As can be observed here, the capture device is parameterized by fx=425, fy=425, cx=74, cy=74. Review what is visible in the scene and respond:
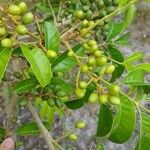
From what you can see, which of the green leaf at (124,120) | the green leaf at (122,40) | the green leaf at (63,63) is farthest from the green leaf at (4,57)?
the green leaf at (122,40)

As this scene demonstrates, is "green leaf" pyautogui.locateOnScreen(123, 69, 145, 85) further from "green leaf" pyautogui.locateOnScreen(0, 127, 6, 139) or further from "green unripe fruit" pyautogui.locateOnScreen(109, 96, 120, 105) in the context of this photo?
"green leaf" pyautogui.locateOnScreen(0, 127, 6, 139)

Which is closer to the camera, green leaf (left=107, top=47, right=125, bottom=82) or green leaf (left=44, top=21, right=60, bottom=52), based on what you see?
green leaf (left=44, top=21, right=60, bottom=52)

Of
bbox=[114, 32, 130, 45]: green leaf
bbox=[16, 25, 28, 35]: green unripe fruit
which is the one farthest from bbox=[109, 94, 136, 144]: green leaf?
bbox=[114, 32, 130, 45]: green leaf

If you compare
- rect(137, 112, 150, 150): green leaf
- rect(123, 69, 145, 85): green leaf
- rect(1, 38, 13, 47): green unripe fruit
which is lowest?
rect(137, 112, 150, 150): green leaf

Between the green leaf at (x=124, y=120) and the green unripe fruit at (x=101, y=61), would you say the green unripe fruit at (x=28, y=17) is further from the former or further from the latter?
the green leaf at (x=124, y=120)

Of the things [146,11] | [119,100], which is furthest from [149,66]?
[146,11]

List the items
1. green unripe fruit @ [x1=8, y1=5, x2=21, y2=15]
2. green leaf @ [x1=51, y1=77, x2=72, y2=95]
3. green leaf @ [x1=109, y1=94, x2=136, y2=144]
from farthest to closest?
green leaf @ [x1=51, y1=77, x2=72, y2=95] < green leaf @ [x1=109, y1=94, x2=136, y2=144] < green unripe fruit @ [x1=8, y1=5, x2=21, y2=15]

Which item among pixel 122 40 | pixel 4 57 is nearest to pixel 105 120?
pixel 4 57
